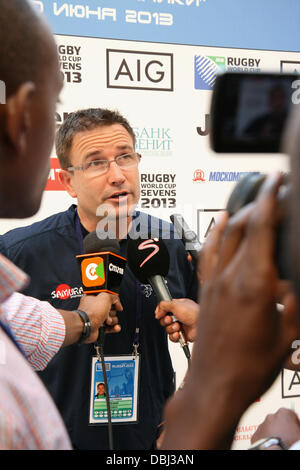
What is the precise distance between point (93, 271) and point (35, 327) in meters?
0.26

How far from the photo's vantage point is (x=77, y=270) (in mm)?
1807

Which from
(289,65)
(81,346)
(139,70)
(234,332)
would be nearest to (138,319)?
(81,346)

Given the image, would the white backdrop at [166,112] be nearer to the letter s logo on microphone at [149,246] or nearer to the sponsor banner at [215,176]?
the sponsor banner at [215,176]

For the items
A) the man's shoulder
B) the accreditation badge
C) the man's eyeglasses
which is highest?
the man's eyeglasses

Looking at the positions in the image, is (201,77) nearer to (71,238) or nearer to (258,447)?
(71,238)

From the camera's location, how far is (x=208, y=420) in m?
A: 0.46

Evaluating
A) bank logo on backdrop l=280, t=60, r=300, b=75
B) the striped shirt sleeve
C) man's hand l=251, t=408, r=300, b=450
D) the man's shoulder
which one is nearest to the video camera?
man's hand l=251, t=408, r=300, b=450

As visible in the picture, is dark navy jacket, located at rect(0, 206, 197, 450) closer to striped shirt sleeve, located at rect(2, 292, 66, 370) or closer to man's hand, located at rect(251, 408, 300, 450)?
striped shirt sleeve, located at rect(2, 292, 66, 370)

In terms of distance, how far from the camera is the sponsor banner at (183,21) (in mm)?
2467

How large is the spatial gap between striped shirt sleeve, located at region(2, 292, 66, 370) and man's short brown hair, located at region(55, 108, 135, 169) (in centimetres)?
71

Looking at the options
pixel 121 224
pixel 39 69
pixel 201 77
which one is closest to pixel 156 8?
pixel 201 77

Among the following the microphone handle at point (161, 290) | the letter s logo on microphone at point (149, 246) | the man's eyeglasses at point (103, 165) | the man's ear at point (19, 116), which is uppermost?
the man's ear at point (19, 116)

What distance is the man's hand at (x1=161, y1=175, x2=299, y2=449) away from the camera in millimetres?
410

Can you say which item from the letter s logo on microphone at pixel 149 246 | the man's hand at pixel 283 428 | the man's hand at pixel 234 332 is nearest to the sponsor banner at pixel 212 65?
the letter s logo on microphone at pixel 149 246
